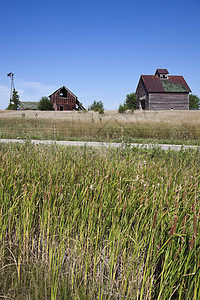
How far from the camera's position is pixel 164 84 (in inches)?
1512

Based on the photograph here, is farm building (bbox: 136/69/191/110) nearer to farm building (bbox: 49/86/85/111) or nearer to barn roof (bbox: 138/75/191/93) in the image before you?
barn roof (bbox: 138/75/191/93)

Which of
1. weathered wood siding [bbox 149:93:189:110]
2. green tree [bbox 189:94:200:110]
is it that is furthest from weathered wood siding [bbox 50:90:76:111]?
green tree [bbox 189:94:200:110]

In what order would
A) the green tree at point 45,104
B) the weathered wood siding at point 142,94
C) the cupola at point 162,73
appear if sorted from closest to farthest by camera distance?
the weathered wood siding at point 142,94, the cupola at point 162,73, the green tree at point 45,104

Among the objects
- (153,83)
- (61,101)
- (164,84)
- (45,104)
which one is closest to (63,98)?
(61,101)

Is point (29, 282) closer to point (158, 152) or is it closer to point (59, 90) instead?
point (158, 152)

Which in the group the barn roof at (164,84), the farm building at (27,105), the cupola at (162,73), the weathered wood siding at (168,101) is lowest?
the weathered wood siding at (168,101)

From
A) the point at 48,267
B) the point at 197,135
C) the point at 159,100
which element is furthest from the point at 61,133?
the point at 159,100

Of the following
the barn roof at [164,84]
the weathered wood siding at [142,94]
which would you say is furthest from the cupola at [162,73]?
the weathered wood siding at [142,94]

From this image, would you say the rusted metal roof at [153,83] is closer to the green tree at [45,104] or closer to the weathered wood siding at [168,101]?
the weathered wood siding at [168,101]

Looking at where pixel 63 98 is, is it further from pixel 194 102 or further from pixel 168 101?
pixel 194 102

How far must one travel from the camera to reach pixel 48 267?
6.57 ft

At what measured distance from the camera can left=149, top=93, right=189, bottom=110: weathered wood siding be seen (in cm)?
3716

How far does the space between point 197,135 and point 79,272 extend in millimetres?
12562

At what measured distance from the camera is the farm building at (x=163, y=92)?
3716cm
